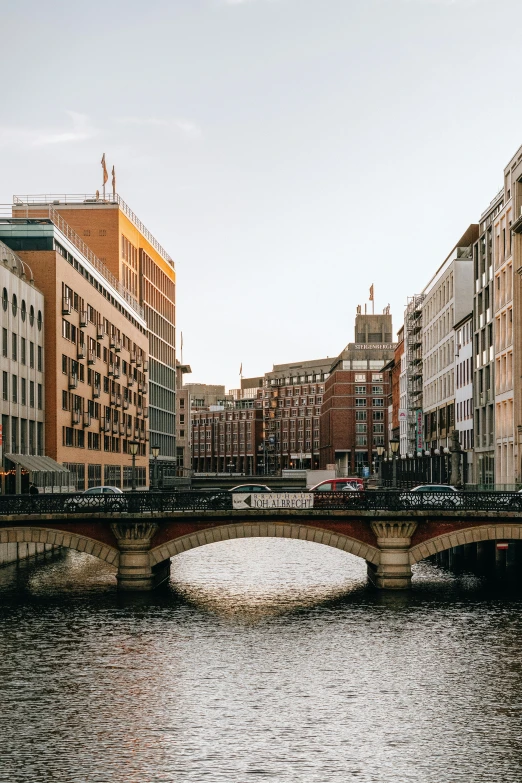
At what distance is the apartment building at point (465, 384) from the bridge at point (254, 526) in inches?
1988

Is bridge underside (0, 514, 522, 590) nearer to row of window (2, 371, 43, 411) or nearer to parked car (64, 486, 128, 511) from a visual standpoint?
parked car (64, 486, 128, 511)

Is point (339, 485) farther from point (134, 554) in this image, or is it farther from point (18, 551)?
point (134, 554)

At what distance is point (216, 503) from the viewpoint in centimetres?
5581

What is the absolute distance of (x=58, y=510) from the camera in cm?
5547

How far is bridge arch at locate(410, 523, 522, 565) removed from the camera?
54.5m

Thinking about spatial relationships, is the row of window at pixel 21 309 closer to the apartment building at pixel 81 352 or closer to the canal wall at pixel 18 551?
the apartment building at pixel 81 352

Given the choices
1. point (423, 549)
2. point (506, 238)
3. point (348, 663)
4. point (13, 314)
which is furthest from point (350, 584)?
point (506, 238)

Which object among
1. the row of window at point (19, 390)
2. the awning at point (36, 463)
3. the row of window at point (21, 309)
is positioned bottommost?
the awning at point (36, 463)

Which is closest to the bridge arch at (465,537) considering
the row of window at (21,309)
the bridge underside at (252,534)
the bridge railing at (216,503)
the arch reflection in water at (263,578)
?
the bridge underside at (252,534)

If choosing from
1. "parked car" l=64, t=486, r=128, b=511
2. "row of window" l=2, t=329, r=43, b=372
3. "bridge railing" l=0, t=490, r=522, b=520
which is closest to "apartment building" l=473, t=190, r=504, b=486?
"row of window" l=2, t=329, r=43, b=372

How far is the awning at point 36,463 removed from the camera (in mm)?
78188

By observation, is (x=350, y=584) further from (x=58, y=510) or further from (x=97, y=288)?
(x=97, y=288)

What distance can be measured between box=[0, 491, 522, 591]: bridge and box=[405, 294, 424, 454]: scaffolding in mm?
95567

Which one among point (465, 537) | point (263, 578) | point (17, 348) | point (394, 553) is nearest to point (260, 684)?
point (394, 553)
